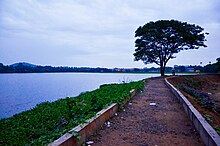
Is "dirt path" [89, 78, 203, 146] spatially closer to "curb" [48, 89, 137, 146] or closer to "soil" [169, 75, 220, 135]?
"curb" [48, 89, 137, 146]

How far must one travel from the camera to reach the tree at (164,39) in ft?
102

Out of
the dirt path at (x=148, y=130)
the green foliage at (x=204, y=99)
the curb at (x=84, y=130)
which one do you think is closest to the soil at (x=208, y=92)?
the green foliage at (x=204, y=99)

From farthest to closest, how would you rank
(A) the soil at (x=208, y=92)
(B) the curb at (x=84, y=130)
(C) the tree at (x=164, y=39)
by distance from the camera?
(C) the tree at (x=164, y=39)
(A) the soil at (x=208, y=92)
(B) the curb at (x=84, y=130)

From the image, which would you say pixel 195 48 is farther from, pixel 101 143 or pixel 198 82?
pixel 101 143

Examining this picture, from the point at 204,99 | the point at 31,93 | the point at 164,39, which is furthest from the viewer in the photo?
the point at 164,39

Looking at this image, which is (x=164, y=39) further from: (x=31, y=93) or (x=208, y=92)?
(x=31, y=93)

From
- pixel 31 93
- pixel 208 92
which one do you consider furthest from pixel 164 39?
pixel 31 93

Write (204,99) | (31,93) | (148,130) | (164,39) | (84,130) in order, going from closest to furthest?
(84,130), (148,130), (204,99), (31,93), (164,39)

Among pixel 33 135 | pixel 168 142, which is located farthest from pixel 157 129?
pixel 33 135

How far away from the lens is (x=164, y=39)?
104 feet

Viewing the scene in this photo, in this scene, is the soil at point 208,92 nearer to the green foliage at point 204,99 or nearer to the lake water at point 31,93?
the green foliage at point 204,99

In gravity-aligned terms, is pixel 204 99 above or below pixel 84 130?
below

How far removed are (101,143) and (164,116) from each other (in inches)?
118

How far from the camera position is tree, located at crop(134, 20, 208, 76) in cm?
3117
